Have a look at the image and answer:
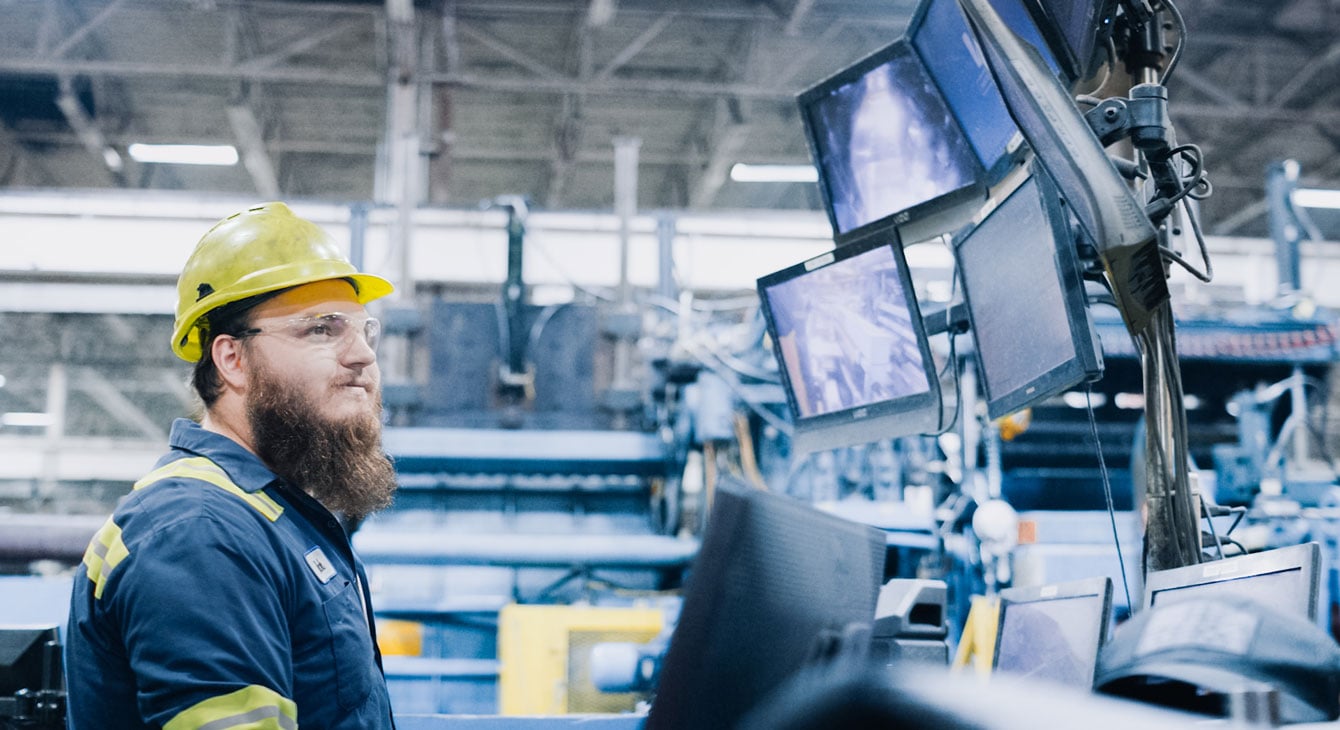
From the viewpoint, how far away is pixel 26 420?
17688mm

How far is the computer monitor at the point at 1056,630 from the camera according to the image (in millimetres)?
2055

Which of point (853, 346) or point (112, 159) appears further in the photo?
point (112, 159)

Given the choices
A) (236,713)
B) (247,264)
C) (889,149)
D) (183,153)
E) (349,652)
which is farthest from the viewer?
(183,153)

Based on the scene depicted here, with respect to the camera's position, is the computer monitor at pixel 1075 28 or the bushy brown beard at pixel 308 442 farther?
the bushy brown beard at pixel 308 442

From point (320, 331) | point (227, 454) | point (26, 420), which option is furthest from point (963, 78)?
point (26, 420)

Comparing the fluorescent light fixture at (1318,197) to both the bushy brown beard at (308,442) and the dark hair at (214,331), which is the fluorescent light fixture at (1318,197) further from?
the dark hair at (214,331)

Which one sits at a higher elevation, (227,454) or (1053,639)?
(227,454)

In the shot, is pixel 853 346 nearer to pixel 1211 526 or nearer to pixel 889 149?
pixel 889 149

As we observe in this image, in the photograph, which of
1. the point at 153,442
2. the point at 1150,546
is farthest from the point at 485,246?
the point at 153,442

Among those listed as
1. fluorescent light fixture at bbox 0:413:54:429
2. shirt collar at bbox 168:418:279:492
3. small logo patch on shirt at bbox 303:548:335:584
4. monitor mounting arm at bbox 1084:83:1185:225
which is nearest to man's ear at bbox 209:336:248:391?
shirt collar at bbox 168:418:279:492

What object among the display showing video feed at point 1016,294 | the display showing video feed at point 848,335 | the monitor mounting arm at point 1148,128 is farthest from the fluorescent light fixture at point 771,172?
the monitor mounting arm at point 1148,128

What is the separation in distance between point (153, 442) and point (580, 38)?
Result: 1007 centimetres

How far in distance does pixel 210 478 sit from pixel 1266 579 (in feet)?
5.48

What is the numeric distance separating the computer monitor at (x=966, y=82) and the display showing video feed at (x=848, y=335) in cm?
34
